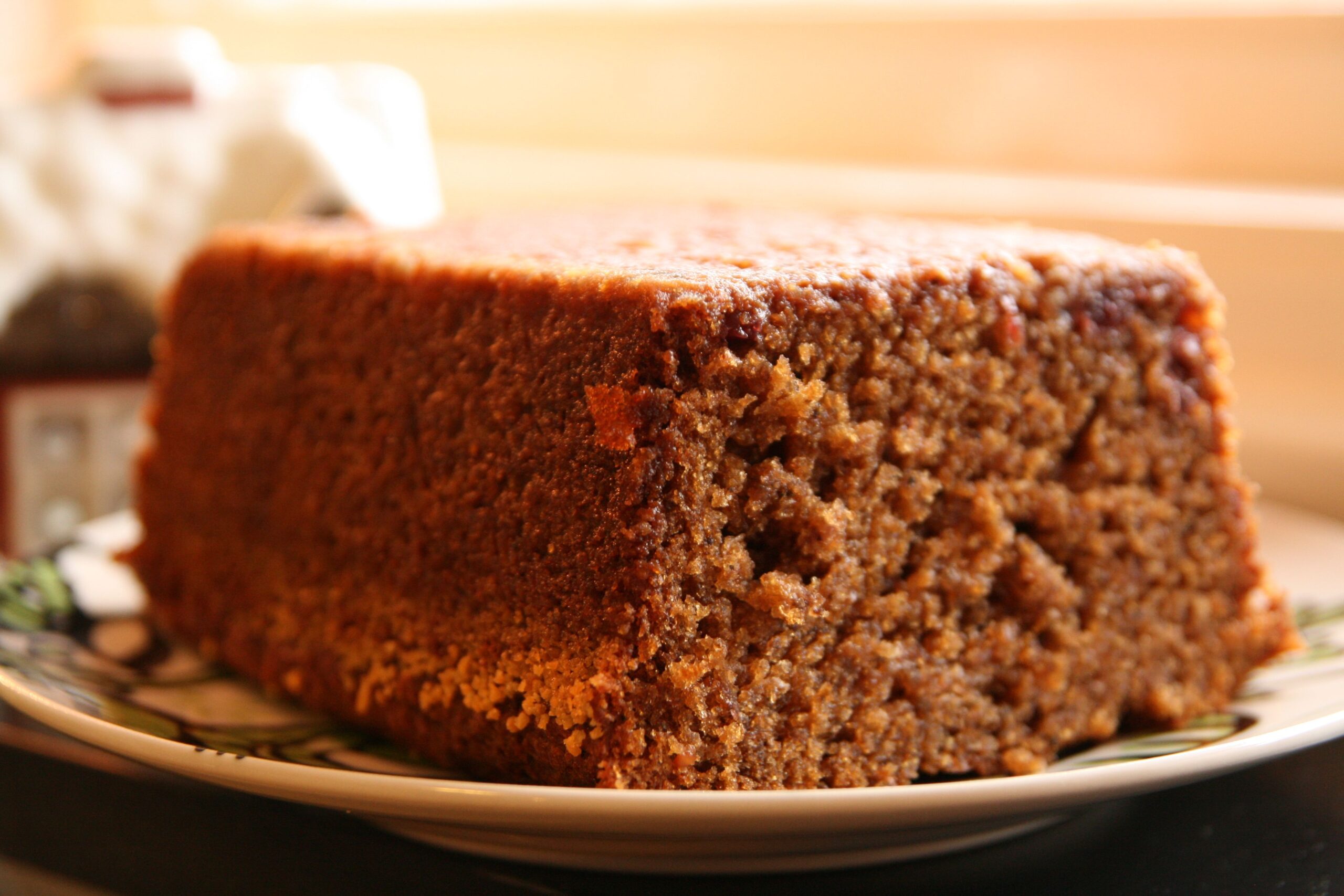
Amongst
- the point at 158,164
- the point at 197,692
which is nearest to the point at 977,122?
the point at 158,164

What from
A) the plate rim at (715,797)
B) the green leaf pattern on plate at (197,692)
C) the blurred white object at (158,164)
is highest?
the blurred white object at (158,164)

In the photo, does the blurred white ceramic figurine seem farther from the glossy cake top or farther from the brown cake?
the brown cake

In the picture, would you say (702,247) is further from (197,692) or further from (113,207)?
(113,207)

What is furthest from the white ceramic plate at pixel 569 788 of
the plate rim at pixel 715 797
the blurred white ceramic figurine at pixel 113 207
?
the blurred white ceramic figurine at pixel 113 207

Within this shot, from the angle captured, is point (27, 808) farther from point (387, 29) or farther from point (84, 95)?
point (387, 29)

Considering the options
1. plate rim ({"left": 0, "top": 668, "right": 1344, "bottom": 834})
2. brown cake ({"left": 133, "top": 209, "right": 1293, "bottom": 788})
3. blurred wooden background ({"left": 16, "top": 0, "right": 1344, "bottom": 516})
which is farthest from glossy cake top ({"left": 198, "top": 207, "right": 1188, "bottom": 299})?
blurred wooden background ({"left": 16, "top": 0, "right": 1344, "bottom": 516})

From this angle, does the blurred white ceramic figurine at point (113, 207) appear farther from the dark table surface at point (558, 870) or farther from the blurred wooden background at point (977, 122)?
the dark table surface at point (558, 870)

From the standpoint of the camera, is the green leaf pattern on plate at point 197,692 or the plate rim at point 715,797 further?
the green leaf pattern on plate at point 197,692
